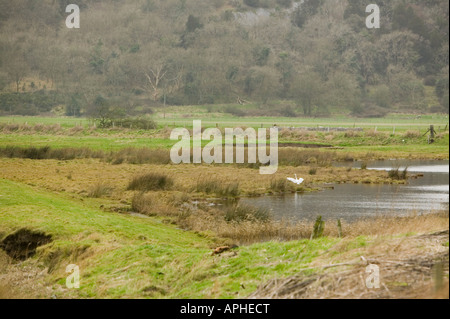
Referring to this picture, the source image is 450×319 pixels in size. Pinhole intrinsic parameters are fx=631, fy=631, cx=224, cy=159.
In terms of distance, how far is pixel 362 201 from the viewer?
101 feet

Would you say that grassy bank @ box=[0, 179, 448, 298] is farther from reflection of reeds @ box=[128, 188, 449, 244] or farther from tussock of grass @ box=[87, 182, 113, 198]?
tussock of grass @ box=[87, 182, 113, 198]

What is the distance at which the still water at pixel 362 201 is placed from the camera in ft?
87.2

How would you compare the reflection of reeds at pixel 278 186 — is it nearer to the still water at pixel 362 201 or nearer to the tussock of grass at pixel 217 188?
the still water at pixel 362 201

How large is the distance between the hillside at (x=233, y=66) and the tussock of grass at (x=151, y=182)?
46.0 m

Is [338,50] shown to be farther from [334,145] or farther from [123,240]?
[123,240]

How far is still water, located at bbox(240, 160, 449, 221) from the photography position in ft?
87.2

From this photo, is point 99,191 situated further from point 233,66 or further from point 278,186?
point 233,66

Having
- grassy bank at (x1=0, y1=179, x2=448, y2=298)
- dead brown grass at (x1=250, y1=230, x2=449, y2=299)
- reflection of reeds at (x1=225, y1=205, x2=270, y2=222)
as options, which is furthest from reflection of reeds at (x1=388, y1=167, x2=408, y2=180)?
dead brown grass at (x1=250, y1=230, x2=449, y2=299)

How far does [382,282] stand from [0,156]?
39412 mm

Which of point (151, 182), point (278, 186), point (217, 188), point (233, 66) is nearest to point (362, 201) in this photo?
point (278, 186)

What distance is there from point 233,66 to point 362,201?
113 m

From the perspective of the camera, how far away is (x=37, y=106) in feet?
347
